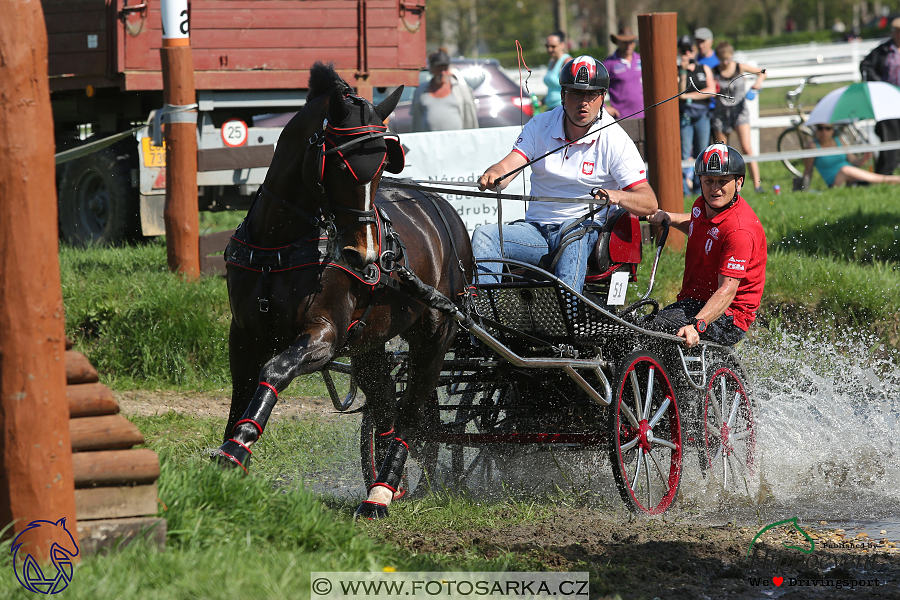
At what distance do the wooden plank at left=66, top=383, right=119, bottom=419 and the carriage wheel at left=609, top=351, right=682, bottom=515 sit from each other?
244cm

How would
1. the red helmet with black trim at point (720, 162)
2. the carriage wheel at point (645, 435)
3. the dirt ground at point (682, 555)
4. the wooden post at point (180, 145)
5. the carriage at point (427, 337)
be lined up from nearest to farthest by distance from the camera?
the dirt ground at point (682, 555), the carriage at point (427, 337), the carriage wheel at point (645, 435), the red helmet with black trim at point (720, 162), the wooden post at point (180, 145)

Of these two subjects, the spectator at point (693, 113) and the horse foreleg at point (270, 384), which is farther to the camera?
the spectator at point (693, 113)

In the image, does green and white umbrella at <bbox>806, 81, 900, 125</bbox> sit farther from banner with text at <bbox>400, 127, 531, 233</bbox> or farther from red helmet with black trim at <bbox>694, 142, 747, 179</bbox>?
red helmet with black trim at <bbox>694, 142, 747, 179</bbox>

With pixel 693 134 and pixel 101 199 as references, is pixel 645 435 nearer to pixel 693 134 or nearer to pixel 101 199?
pixel 101 199

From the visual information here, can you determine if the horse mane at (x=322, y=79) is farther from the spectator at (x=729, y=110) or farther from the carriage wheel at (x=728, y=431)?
the spectator at (x=729, y=110)

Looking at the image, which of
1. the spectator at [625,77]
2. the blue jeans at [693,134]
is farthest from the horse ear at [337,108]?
the blue jeans at [693,134]

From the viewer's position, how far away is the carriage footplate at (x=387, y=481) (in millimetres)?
4881

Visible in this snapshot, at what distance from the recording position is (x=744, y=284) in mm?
5891

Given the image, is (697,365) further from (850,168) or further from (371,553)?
(850,168)

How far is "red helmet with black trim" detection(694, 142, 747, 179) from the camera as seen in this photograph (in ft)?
18.9

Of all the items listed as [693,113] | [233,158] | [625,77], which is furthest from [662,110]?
[693,113]

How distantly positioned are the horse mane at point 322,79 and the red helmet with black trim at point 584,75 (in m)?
1.68

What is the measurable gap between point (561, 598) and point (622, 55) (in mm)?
9935

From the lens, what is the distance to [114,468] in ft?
11.3
